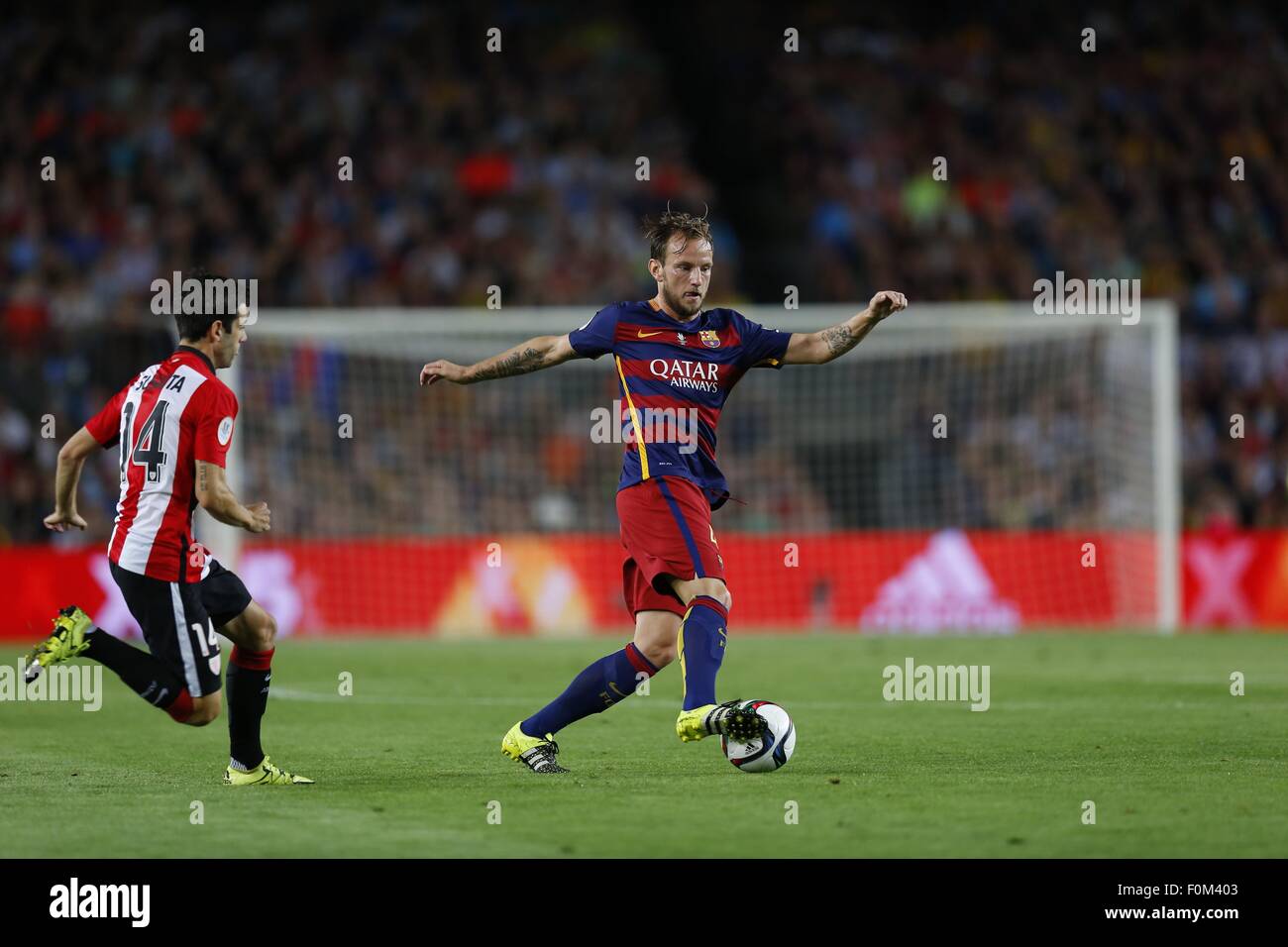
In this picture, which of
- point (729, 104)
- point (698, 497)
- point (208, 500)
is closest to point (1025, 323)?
point (729, 104)

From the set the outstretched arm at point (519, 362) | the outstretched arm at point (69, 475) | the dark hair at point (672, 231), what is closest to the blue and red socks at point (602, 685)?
the outstretched arm at point (519, 362)

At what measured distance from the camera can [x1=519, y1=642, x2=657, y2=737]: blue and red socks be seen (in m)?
8.16

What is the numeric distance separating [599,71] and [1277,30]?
10.1 metres

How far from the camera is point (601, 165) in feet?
85.3

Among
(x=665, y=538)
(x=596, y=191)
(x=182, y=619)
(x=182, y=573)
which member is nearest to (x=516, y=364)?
(x=665, y=538)

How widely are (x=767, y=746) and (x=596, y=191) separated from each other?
730 inches

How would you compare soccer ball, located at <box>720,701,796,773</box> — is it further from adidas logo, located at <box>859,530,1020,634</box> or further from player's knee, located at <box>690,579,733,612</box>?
adidas logo, located at <box>859,530,1020,634</box>

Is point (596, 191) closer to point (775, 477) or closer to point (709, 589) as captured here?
point (775, 477)

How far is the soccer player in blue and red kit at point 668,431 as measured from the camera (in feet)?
26.6

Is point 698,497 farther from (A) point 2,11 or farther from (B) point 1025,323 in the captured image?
(A) point 2,11

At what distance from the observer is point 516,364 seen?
329 inches

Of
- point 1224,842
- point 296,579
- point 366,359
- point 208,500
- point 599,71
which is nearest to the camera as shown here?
point 1224,842

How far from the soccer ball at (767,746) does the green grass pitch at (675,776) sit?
106 mm

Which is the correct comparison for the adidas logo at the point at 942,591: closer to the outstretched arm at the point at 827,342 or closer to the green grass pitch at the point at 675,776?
the green grass pitch at the point at 675,776
